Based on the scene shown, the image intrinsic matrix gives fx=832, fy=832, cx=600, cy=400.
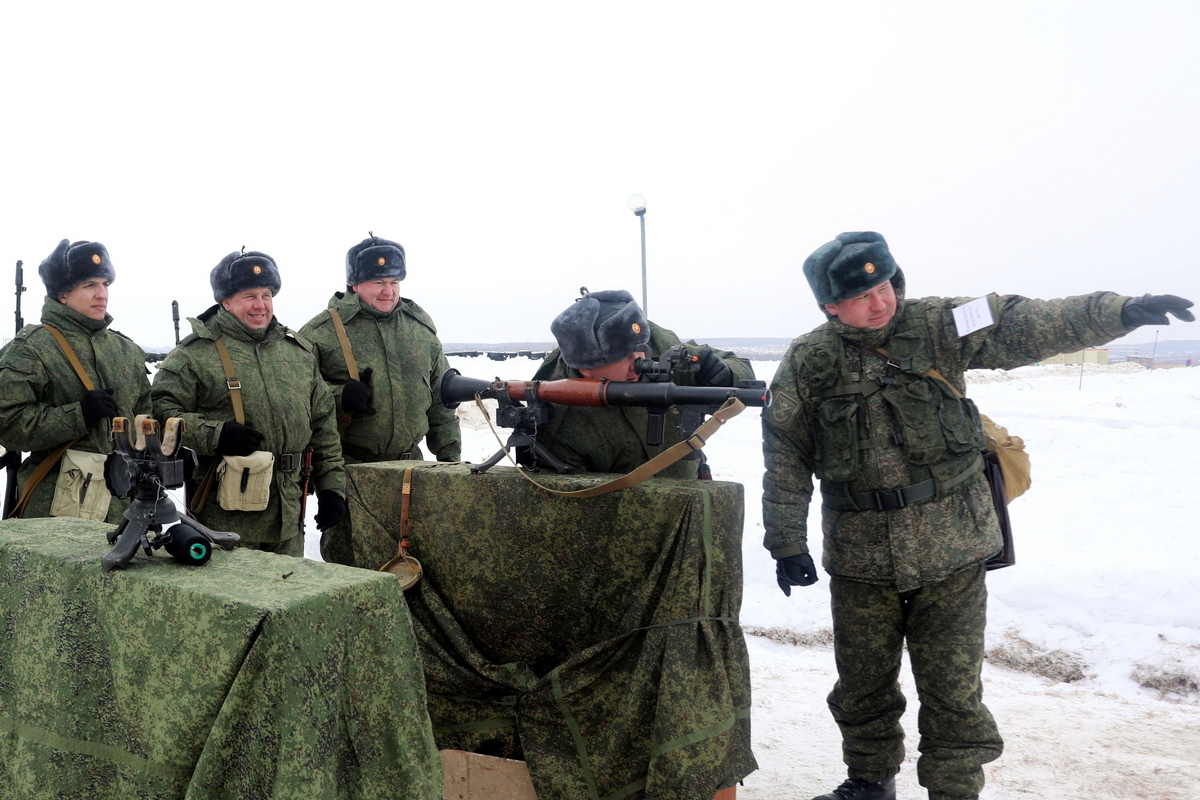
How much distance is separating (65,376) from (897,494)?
3657 mm

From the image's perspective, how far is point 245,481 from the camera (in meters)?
3.62

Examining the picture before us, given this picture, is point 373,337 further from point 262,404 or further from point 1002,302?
point 1002,302

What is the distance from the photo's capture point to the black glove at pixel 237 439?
356 cm

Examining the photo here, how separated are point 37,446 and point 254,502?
1.07 metres

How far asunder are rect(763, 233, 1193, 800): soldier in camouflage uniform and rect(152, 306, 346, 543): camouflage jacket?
78.9 inches

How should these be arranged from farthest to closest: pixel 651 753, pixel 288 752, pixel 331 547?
pixel 331 547 → pixel 651 753 → pixel 288 752

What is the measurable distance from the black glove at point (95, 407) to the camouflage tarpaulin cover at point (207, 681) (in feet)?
6.06

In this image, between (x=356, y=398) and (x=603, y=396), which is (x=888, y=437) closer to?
(x=603, y=396)

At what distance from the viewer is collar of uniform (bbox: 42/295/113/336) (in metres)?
3.90

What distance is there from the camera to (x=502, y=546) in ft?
9.82

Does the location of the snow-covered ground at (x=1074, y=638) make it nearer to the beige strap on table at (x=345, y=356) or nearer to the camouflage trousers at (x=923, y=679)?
the camouflage trousers at (x=923, y=679)

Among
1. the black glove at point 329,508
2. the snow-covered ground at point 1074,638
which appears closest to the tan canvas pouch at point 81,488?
the black glove at point 329,508

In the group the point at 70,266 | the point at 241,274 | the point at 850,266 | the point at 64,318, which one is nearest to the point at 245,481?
the point at 241,274

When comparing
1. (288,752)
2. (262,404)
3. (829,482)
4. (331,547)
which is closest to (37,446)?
(262,404)
